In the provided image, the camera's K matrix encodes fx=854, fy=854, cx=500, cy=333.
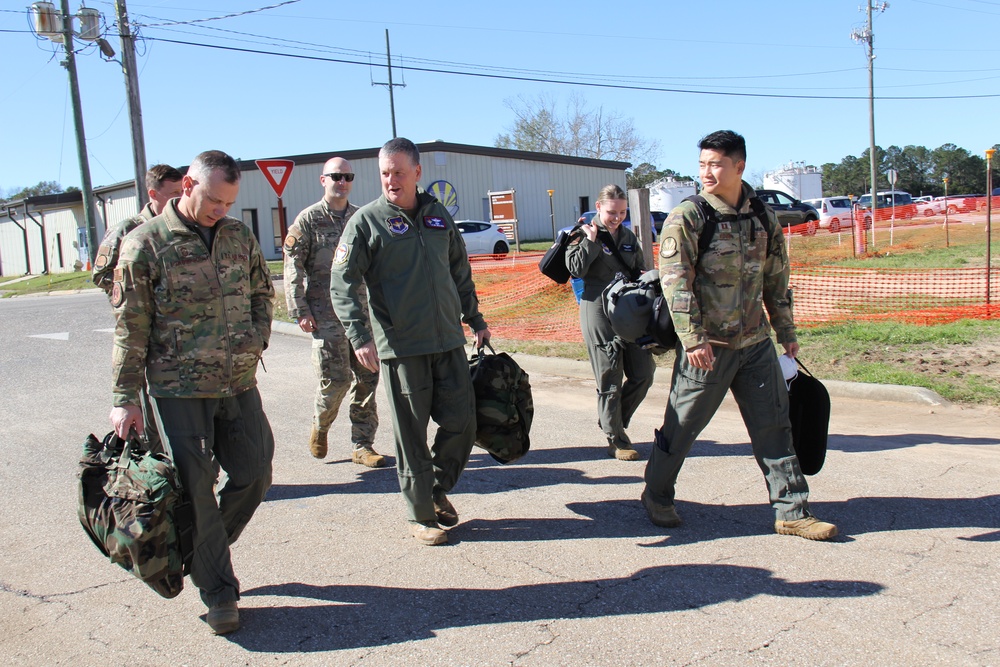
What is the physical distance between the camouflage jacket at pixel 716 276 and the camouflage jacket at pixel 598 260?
4.76 ft

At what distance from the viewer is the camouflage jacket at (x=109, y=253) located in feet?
13.6

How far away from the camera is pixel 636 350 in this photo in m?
5.67

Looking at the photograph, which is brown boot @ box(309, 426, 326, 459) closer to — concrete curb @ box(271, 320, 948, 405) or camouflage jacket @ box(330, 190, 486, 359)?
camouflage jacket @ box(330, 190, 486, 359)

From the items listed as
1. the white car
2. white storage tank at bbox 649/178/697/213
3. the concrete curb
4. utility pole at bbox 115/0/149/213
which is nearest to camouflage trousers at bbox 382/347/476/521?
the concrete curb

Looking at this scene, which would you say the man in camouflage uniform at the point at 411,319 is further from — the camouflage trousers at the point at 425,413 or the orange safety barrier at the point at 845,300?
the orange safety barrier at the point at 845,300

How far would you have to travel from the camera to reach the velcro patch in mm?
3990

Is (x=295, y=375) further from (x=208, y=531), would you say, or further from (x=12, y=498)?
(x=208, y=531)

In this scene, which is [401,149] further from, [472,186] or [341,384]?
[472,186]

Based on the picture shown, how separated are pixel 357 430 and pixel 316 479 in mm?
507

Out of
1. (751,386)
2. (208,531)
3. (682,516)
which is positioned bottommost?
(682,516)

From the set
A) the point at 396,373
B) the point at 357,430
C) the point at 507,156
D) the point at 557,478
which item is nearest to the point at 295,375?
the point at 357,430

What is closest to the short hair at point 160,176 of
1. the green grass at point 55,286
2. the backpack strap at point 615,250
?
the backpack strap at point 615,250

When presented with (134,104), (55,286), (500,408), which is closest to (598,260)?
(500,408)

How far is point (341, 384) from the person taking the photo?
5805 mm
